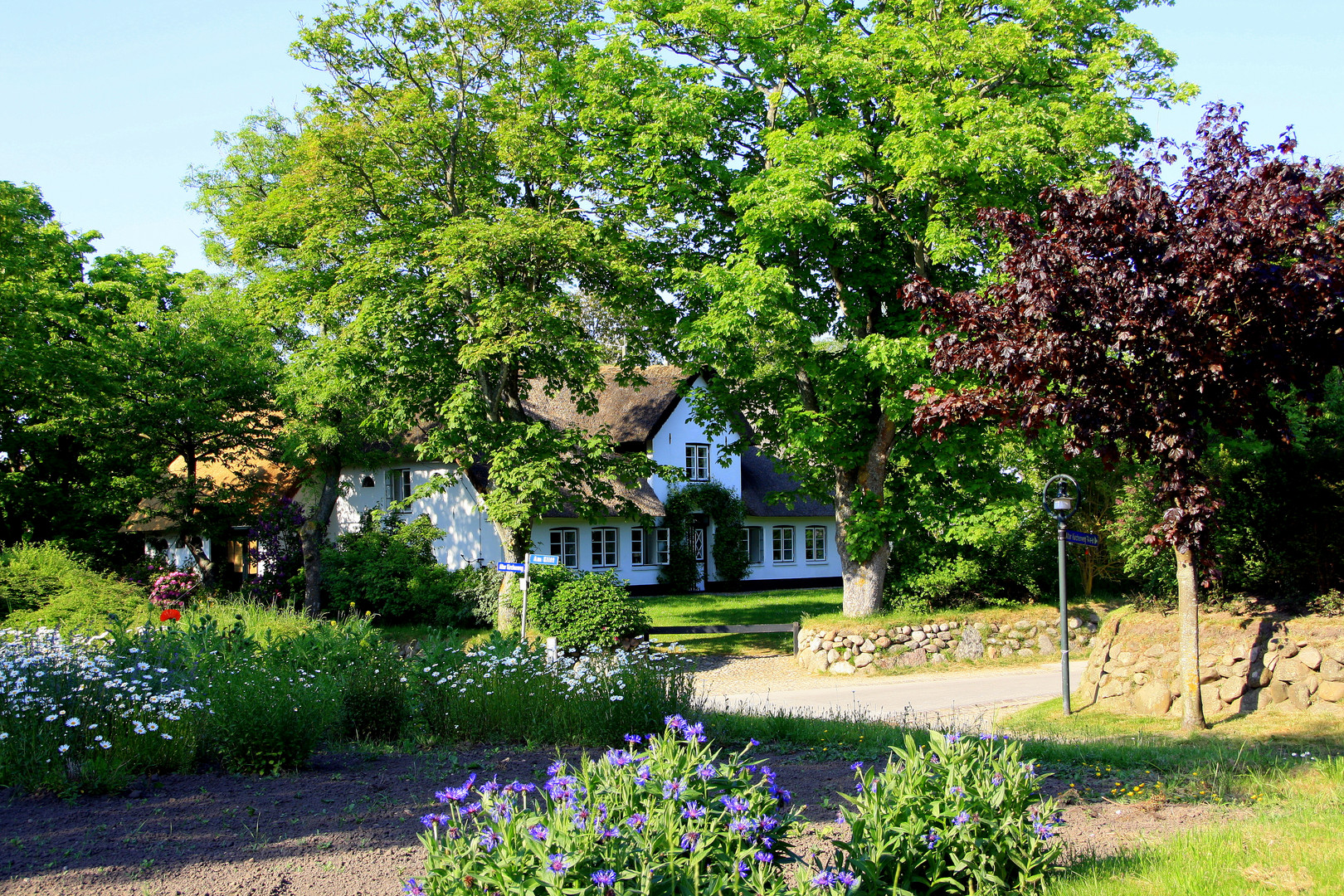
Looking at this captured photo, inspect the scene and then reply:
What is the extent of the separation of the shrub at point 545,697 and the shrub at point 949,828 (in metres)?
3.68

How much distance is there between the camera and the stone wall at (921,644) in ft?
57.4

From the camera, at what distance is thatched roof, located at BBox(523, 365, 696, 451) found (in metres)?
31.8

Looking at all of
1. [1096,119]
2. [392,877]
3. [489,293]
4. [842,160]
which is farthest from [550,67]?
[392,877]

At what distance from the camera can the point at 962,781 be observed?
424 centimetres

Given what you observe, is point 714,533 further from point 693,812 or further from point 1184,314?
point 693,812

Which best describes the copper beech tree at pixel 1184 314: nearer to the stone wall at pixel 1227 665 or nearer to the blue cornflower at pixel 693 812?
the stone wall at pixel 1227 665

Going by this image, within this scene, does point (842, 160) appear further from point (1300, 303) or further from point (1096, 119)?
point (1300, 303)

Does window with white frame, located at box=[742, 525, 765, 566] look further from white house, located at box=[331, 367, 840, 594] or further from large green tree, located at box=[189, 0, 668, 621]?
large green tree, located at box=[189, 0, 668, 621]

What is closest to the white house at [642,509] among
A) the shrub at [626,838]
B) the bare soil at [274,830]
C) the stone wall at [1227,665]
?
the stone wall at [1227,665]

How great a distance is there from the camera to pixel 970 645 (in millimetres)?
18078

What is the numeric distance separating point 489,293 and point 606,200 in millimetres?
3303

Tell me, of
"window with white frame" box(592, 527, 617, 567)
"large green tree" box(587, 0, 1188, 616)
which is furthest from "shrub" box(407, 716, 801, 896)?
"window with white frame" box(592, 527, 617, 567)

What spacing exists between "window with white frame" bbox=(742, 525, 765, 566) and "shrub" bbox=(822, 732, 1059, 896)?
30.4 meters

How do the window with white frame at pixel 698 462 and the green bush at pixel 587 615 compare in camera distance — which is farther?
the window with white frame at pixel 698 462
